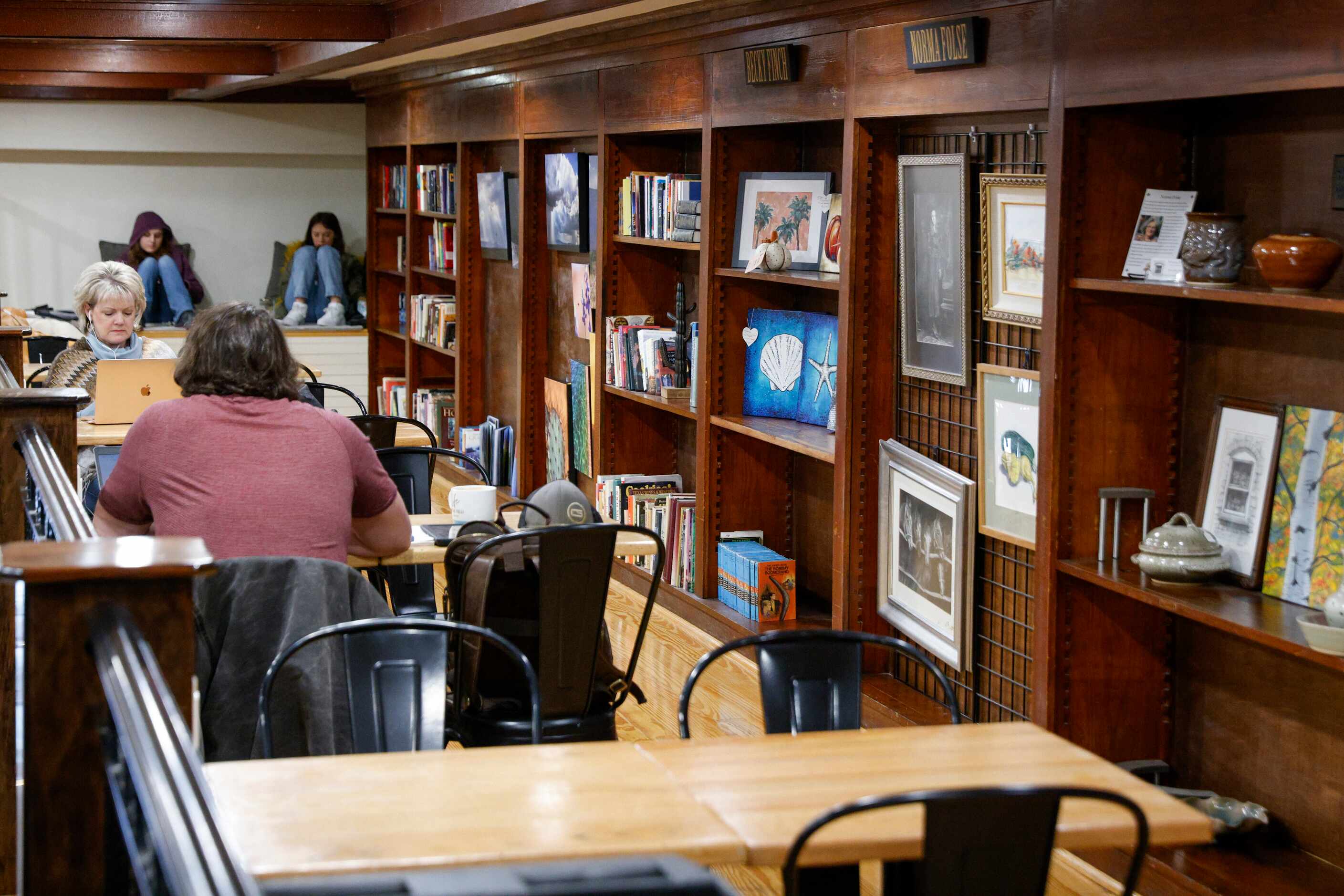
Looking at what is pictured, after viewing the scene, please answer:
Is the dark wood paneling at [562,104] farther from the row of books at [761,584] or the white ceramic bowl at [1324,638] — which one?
the white ceramic bowl at [1324,638]

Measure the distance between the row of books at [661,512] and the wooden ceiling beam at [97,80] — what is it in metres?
4.90

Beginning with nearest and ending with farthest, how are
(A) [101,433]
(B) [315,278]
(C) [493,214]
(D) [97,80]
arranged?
1. (A) [101,433]
2. (C) [493,214]
3. (D) [97,80]
4. (B) [315,278]

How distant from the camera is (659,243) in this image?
607cm

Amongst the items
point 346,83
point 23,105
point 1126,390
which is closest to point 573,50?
point 1126,390

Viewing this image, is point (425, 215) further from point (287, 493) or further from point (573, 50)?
point (287, 493)

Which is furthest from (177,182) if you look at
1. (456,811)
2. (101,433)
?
(456,811)

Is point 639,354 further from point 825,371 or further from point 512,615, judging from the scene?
point 512,615

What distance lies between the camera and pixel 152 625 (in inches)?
65.9

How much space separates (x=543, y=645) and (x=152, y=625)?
1834mm

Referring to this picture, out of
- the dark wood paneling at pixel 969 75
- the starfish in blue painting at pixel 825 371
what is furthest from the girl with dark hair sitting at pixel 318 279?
the dark wood paneling at pixel 969 75

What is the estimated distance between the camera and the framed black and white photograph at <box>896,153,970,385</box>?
4.33 meters

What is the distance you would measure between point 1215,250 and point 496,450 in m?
5.33

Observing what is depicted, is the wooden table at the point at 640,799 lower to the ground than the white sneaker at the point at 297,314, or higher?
lower

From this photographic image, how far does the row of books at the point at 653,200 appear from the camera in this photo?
19.3 ft
